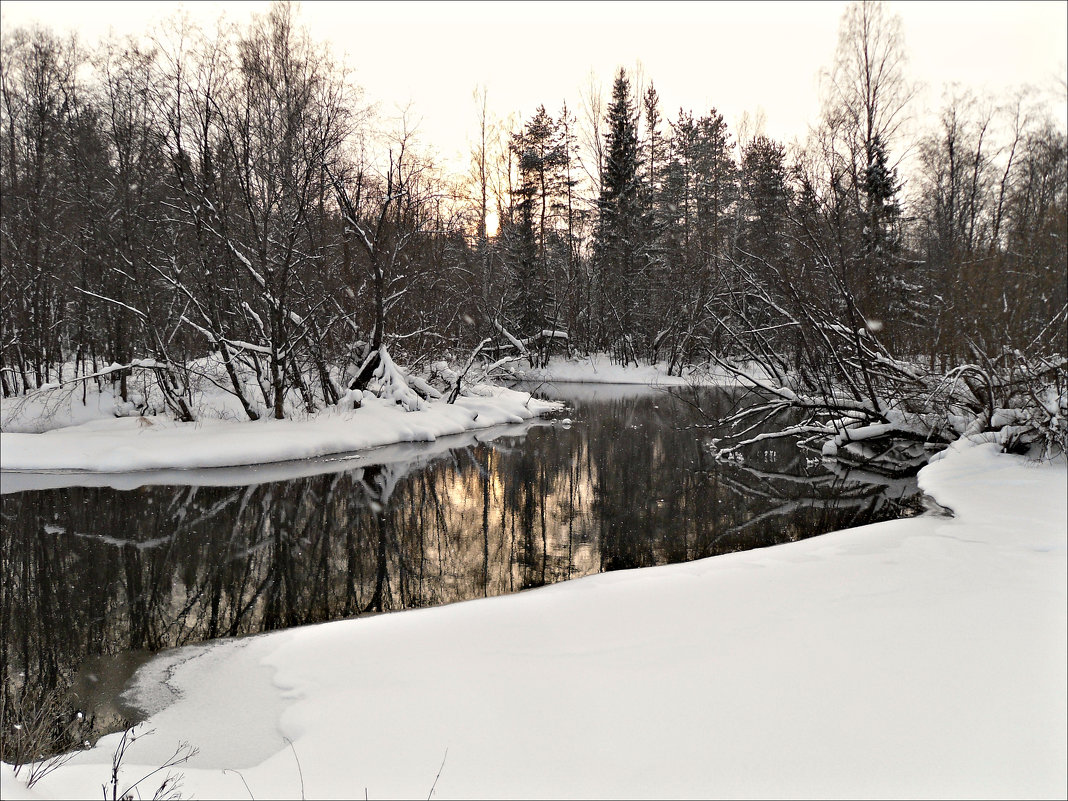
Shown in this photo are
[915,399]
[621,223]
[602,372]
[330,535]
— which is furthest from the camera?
[621,223]

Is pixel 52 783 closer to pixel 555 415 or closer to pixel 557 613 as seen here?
pixel 557 613

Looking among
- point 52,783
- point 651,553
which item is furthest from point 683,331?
point 52,783

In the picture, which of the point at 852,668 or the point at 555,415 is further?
the point at 555,415

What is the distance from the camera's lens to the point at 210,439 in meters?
13.8

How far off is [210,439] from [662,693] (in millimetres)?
12261

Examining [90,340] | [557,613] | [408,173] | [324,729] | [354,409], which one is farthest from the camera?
[90,340]

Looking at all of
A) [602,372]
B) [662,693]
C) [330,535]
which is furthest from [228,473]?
[602,372]

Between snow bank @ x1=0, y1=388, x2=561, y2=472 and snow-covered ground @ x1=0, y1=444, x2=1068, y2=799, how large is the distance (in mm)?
8762

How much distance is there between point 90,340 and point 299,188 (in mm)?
8424

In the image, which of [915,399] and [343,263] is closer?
[915,399]

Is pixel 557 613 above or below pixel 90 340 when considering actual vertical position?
below

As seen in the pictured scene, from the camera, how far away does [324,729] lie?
3.79 meters

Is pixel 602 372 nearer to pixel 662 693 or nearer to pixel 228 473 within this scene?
pixel 228 473

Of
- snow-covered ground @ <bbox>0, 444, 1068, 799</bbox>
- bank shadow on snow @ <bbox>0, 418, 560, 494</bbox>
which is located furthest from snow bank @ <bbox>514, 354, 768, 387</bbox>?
snow-covered ground @ <bbox>0, 444, 1068, 799</bbox>
